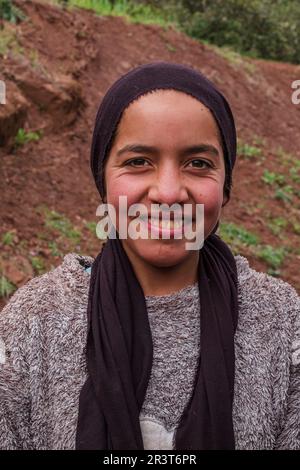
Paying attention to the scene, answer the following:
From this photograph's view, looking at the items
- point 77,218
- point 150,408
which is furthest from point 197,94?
point 77,218

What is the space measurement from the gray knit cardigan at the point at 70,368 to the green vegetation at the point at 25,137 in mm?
4437

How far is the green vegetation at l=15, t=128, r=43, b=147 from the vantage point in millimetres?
6008

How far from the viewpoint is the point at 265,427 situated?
64.1 inches

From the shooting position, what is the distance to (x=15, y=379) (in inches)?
63.2

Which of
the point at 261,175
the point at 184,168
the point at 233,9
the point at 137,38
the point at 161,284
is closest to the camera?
the point at 184,168

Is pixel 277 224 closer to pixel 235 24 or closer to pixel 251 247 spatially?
pixel 251 247

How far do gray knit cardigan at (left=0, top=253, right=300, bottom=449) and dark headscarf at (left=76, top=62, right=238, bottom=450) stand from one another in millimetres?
42

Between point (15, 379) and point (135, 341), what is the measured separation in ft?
0.96

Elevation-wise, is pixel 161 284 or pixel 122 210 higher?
pixel 122 210

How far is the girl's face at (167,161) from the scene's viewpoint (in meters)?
1.54

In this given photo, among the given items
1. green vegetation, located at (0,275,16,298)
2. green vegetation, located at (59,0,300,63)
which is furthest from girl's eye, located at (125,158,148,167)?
green vegetation, located at (59,0,300,63)

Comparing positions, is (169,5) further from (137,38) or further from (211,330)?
(211,330)

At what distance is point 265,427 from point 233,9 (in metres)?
13.3

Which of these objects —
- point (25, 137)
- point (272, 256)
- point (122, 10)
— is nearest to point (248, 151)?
point (272, 256)
